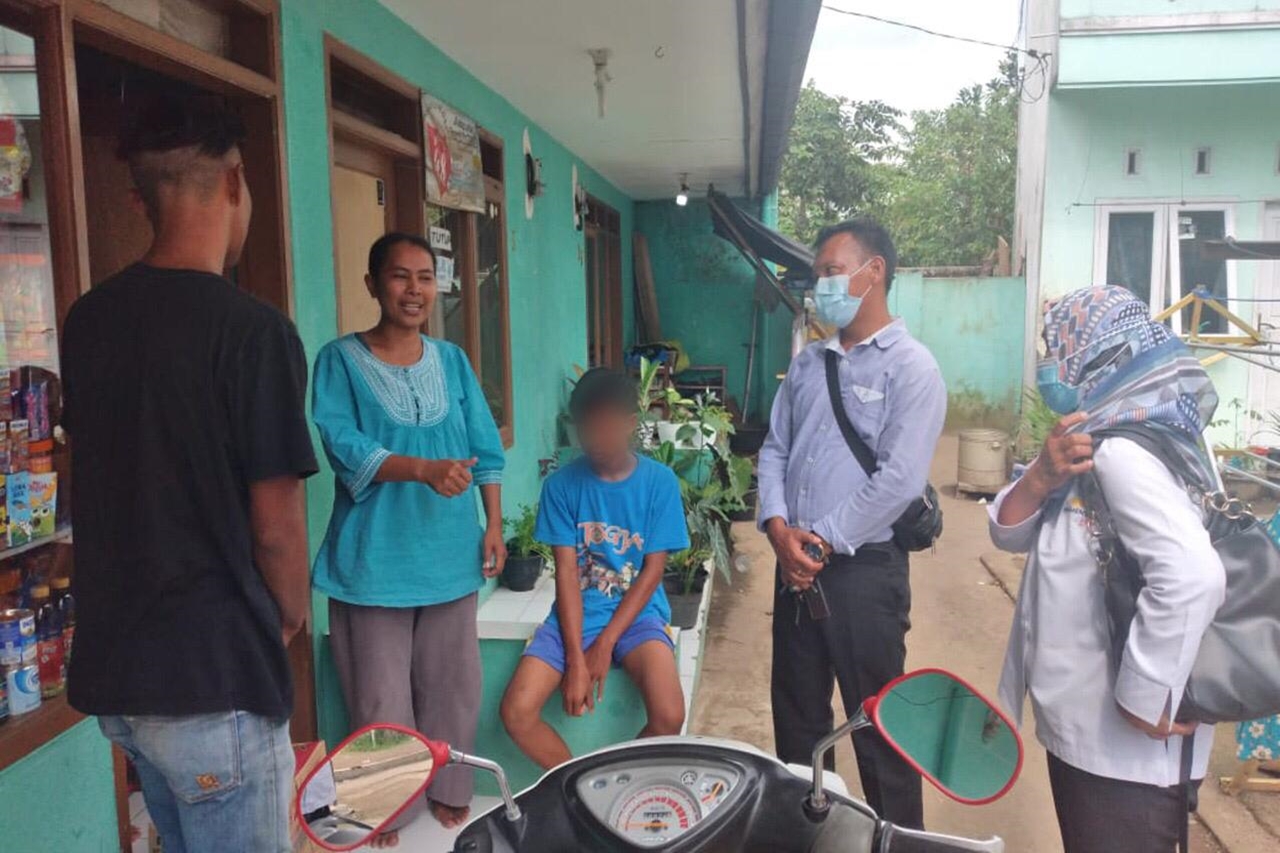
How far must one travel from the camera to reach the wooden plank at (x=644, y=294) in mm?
11000

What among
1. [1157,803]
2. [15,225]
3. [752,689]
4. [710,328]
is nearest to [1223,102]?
[710,328]

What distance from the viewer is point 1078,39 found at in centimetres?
851

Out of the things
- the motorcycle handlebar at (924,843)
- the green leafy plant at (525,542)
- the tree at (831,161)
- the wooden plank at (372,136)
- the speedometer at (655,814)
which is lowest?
the green leafy plant at (525,542)

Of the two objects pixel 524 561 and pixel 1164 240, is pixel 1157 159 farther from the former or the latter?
pixel 524 561

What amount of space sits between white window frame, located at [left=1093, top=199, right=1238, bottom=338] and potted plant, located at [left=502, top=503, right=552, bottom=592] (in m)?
7.00

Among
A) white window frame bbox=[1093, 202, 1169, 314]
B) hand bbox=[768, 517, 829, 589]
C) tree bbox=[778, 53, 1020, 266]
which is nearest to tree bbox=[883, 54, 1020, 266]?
tree bbox=[778, 53, 1020, 266]

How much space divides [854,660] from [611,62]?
3397mm

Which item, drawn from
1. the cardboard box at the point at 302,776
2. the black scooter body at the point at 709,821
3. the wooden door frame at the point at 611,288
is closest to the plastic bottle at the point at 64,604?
the cardboard box at the point at 302,776

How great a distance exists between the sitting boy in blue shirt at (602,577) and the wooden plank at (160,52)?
124 cm

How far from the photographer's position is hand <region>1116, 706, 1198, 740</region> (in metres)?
1.64

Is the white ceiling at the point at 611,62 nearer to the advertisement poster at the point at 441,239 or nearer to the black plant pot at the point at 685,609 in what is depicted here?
the advertisement poster at the point at 441,239

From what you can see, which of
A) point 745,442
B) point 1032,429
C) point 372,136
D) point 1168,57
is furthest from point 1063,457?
point 1168,57

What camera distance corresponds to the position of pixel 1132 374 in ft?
5.85

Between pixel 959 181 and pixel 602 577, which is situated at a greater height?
pixel 959 181
